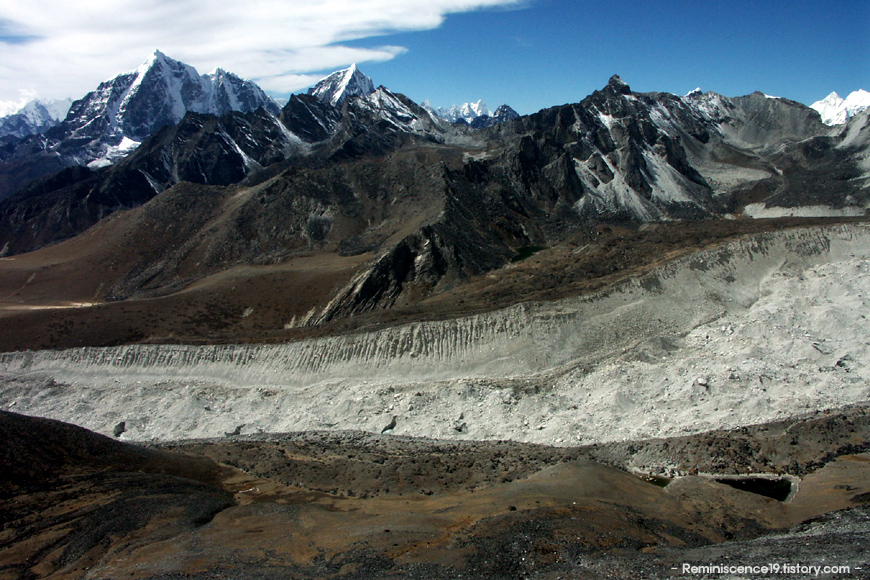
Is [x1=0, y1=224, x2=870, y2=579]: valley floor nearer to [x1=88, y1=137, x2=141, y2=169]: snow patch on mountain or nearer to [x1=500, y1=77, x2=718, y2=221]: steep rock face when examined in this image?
[x1=500, y1=77, x2=718, y2=221]: steep rock face

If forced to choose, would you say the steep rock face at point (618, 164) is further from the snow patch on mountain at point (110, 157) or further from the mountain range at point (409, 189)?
the snow patch on mountain at point (110, 157)

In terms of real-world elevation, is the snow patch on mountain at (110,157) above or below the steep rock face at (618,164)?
above

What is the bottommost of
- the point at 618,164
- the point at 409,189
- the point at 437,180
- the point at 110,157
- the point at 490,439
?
the point at 490,439

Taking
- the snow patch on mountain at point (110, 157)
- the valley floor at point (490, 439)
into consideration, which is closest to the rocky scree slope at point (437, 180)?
the valley floor at point (490, 439)

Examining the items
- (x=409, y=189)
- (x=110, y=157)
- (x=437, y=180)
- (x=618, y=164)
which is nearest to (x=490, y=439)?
(x=437, y=180)

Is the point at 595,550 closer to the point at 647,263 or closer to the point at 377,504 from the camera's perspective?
the point at 377,504

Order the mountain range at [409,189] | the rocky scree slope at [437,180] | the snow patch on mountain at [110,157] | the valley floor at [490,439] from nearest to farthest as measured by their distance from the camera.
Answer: the valley floor at [490,439] → the mountain range at [409,189] → the rocky scree slope at [437,180] → the snow patch on mountain at [110,157]

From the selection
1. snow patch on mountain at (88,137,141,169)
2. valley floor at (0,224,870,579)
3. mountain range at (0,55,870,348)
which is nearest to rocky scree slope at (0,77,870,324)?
mountain range at (0,55,870,348)

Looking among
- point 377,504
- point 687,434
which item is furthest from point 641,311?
point 377,504

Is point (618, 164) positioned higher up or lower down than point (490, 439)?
higher up

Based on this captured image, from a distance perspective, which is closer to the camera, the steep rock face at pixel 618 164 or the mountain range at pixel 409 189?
the mountain range at pixel 409 189

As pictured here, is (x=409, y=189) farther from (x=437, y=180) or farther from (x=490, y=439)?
(x=490, y=439)
